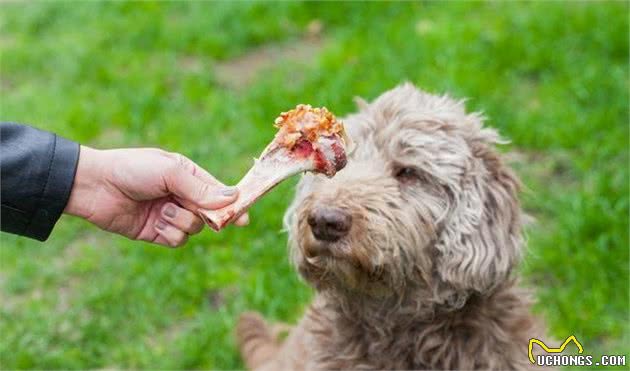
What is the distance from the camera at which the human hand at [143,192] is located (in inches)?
142

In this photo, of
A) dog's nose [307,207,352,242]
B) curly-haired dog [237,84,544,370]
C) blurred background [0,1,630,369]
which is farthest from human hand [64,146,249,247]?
blurred background [0,1,630,369]

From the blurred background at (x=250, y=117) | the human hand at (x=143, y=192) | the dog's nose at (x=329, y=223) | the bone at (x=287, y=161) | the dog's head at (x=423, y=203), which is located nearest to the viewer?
the bone at (x=287, y=161)

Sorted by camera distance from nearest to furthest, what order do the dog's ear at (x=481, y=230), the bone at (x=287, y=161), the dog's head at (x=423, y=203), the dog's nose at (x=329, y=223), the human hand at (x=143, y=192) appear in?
the bone at (x=287, y=161) → the human hand at (x=143, y=192) → the dog's nose at (x=329, y=223) → the dog's head at (x=423, y=203) → the dog's ear at (x=481, y=230)

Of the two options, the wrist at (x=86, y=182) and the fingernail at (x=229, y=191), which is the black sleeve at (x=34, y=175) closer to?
the wrist at (x=86, y=182)

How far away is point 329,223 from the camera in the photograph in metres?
3.73

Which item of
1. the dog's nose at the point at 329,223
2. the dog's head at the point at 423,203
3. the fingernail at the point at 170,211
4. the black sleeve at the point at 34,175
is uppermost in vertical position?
the dog's head at the point at 423,203

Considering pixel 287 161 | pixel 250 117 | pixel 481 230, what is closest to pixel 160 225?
pixel 287 161

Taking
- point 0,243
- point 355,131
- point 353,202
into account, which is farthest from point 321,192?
point 0,243

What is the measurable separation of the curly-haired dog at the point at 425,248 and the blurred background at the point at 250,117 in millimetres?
262

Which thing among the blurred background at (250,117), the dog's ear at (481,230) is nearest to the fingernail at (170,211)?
the dog's ear at (481,230)

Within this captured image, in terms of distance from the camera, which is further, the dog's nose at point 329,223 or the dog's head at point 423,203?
the dog's head at point 423,203

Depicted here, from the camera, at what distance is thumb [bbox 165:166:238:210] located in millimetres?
3439

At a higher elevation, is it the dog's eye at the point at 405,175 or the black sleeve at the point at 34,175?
the dog's eye at the point at 405,175

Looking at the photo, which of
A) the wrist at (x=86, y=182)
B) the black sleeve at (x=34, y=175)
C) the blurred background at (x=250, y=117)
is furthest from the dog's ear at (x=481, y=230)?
the black sleeve at (x=34, y=175)
